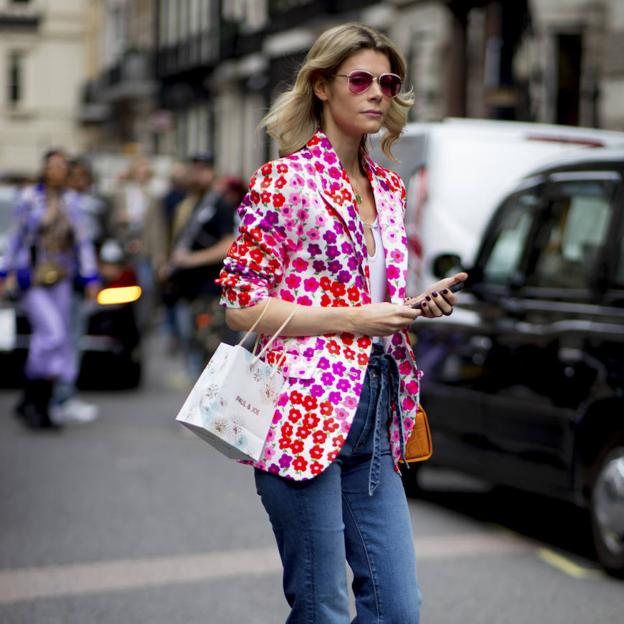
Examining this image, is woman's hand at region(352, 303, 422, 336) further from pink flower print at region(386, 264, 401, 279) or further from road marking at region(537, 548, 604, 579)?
road marking at region(537, 548, 604, 579)

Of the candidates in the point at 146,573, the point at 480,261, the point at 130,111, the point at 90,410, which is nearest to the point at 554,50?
the point at 90,410

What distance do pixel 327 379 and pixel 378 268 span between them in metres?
0.33

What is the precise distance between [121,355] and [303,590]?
970cm

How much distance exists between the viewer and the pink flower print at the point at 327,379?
11.4 feet

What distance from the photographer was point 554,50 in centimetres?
1870

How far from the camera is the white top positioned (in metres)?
3.63

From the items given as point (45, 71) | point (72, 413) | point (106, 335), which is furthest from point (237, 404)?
point (45, 71)

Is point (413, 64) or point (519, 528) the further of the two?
point (413, 64)

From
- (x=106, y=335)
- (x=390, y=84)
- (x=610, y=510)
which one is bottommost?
(x=106, y=335)

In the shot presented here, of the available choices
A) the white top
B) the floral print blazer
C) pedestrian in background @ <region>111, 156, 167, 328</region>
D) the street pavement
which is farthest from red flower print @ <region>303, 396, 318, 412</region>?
pedestrian in background @ <region>111, 156, 167, 328</region>

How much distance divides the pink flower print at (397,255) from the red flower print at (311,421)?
440 millimetres

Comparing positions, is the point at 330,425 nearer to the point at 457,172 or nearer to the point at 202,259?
the point at 457,172

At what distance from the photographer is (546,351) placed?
6.92 m

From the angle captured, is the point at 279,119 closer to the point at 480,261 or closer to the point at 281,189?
the point at 281,189
